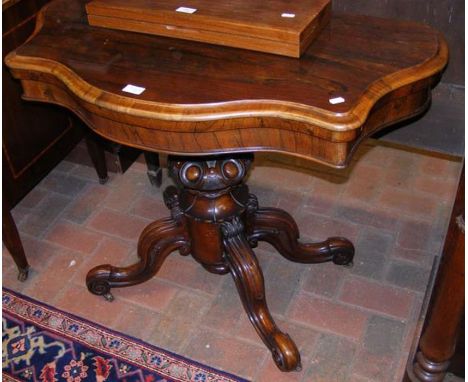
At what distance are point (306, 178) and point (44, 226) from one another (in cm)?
109

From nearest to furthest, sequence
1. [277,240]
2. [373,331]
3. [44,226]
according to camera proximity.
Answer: [373,331], [277,240], [44,226]

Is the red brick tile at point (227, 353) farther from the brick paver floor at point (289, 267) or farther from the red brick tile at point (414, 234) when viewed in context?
the red brick tile at point (414, 234)

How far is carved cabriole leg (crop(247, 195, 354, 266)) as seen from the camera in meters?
1.89

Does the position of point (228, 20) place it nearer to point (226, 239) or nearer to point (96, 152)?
point (226, 239)

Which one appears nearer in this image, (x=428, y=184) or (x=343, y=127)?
(x=343, y=127)

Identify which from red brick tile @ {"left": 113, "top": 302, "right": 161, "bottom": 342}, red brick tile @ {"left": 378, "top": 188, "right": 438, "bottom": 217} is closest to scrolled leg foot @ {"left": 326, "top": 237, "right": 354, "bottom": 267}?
red brick tile @ {"left": 378, "top": 188, "right": 438, "bottom": 217}

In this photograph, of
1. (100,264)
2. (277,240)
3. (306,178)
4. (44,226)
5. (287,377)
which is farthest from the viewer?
(306,178)

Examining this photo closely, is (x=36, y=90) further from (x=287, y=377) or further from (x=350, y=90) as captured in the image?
(x=287, y=377)

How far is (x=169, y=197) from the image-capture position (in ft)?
7.09

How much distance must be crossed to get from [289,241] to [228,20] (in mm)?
885

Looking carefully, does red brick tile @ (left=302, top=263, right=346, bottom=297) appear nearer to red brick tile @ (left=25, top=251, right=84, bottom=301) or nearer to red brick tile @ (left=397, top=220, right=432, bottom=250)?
red brick tile @ (left=397, top=220, right=432, bottom=250)

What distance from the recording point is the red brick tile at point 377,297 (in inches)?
74.0

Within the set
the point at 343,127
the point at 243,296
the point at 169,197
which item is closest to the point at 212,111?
the point at 343,127

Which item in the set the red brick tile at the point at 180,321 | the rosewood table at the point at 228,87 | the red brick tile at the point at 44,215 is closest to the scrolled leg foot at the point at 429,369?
the rosewood table at the point at 228,87
